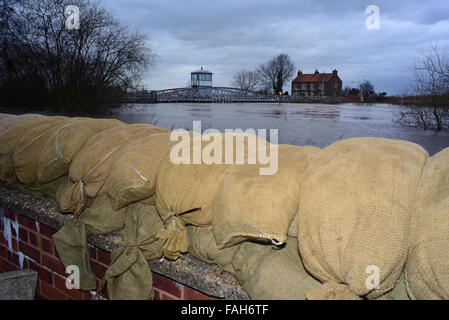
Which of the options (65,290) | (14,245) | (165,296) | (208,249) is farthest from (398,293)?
(14,245)

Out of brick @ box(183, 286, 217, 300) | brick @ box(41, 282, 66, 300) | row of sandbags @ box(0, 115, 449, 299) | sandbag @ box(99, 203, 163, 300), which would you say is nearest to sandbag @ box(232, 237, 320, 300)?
row of sandbags @ box(0, 115, 449, 299)

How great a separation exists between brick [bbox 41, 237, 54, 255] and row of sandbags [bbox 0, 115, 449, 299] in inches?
13.5

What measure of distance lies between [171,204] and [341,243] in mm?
773

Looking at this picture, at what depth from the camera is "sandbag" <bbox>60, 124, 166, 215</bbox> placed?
5.66 ft

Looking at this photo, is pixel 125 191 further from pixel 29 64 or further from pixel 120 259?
pixel 29 64

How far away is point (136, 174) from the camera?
150 centimetres

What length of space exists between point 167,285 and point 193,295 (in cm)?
17

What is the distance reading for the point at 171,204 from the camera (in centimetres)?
143

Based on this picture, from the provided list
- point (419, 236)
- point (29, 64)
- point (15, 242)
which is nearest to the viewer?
point (419, 236)

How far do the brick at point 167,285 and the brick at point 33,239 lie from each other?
1.04m

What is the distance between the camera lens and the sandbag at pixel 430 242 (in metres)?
0.84

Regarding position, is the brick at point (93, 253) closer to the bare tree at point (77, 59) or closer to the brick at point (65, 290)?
the brick at point (65, 290)

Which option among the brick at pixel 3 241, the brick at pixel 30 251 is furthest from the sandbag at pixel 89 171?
the brick at pixel 3 241
